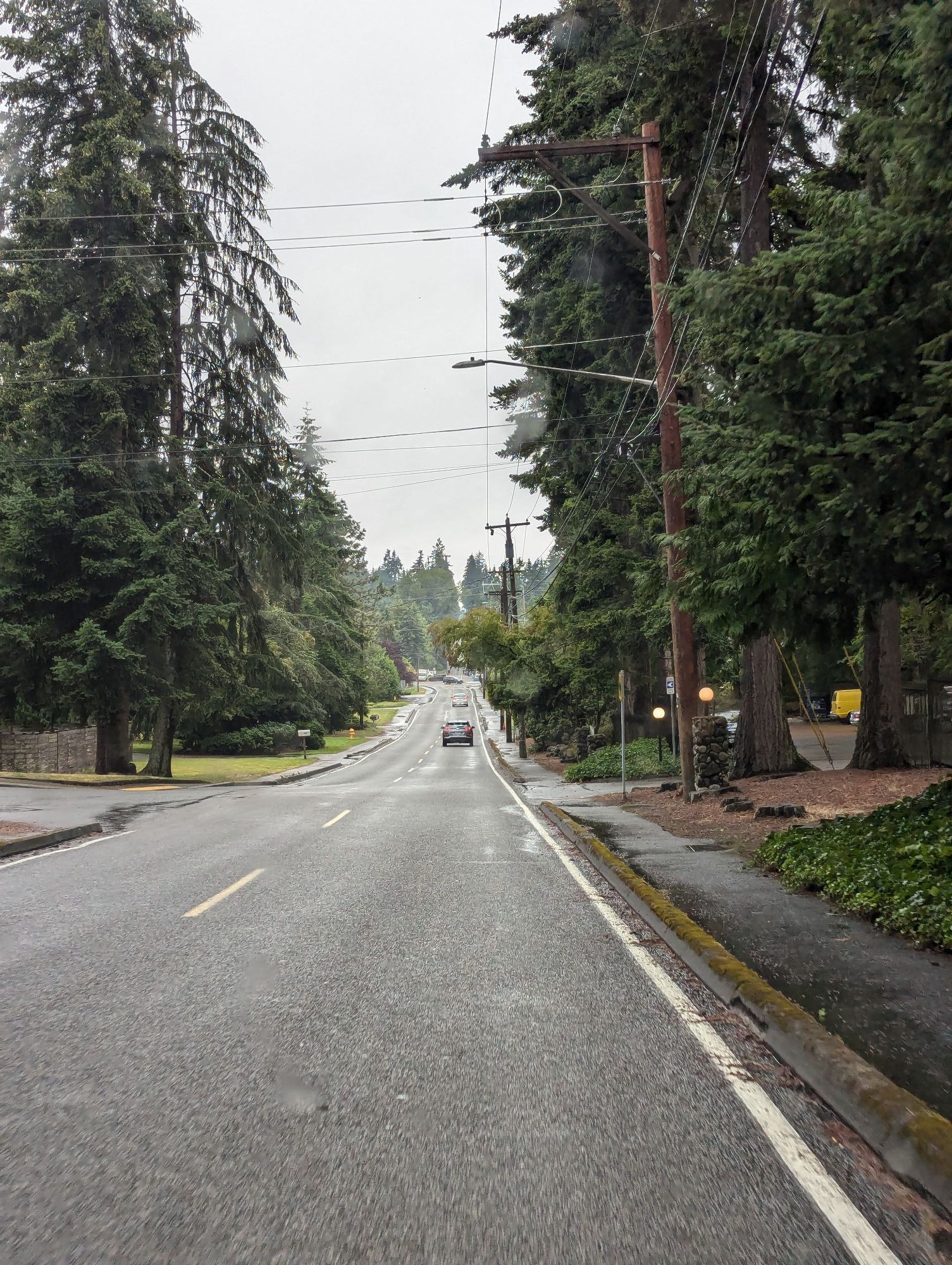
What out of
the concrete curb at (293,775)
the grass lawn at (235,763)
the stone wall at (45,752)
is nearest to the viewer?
the concrete curb at (293,775)

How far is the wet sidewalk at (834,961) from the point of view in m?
4.37

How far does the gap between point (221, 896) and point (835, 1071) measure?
5.93 meters

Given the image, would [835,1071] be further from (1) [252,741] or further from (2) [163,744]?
(1) [252,741]

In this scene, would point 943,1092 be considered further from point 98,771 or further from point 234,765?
point 234,765

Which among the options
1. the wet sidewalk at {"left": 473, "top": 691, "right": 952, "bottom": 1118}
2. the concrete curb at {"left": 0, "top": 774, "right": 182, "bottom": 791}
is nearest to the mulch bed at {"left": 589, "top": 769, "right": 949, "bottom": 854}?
the wet sidewalk at {"left": 473, "top": 691, "right": 952, "bottom": 1118}

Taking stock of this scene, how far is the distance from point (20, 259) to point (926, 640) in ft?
98.6

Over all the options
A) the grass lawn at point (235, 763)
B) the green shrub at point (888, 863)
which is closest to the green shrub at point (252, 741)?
the grass lawn at point (235, 763)

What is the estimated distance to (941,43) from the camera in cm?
582

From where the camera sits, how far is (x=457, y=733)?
58.4 m

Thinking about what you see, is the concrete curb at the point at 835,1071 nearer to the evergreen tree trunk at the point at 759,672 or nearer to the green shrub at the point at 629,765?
the evergreen tree trunk at the point at 759,672

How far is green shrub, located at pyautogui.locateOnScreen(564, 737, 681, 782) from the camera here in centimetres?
2636

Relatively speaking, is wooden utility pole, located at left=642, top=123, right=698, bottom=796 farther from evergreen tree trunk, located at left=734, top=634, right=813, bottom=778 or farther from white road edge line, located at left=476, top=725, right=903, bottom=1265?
white road edge line, located at left=476, top=725, right=903, bottom=1265

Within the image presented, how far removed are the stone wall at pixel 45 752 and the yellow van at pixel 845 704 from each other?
34.7 m

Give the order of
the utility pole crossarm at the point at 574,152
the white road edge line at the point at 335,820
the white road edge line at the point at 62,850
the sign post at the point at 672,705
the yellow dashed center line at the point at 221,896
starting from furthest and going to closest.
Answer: the sign post at the point at 672,705, the white road edge line at the point at 335,820, the utility pole crossarm at the point at 574,152, the white road edge line at the point at 62,850, the yellow dashed center line at the point at 221,896
